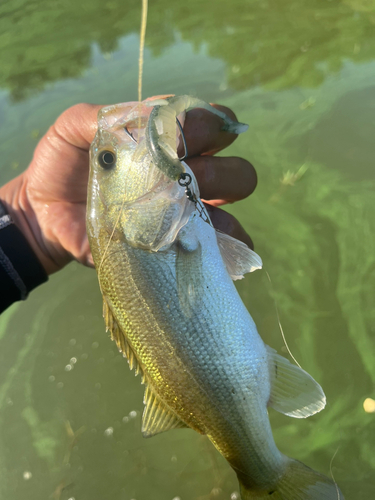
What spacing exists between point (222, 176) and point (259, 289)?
1032 millimetres

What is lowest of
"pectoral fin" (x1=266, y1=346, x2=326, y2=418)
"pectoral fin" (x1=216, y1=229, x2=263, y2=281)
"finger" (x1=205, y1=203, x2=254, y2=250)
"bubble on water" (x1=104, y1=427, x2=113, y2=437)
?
"bubble on water" (x1=104, y1=427, x2=113, y2=437)

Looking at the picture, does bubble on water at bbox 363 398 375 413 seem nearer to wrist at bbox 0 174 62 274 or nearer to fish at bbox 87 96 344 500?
fish at bbox 87 96 344 500

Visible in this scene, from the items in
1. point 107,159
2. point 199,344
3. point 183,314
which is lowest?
point 199,344

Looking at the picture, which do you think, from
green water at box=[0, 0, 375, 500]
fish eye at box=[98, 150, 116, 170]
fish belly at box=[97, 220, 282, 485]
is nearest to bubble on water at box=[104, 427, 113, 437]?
green water at box=[0, 0, 375, 500]

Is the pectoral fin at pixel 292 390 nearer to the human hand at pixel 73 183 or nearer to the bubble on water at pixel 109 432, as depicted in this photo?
the human hand at pixel 73 183

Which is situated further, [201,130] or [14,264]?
[14,264]

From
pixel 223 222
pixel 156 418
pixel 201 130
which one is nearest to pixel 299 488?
pixel 156 418

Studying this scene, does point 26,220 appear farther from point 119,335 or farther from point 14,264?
point 119,335

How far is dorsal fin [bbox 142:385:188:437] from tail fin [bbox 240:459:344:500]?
0.44 m

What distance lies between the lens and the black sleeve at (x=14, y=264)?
2.02m

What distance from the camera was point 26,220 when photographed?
7.47 ft

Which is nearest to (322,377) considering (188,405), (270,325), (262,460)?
(270,325)

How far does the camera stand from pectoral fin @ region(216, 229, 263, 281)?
1.39 metres

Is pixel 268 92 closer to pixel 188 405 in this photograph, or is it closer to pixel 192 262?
pixel 192 262
